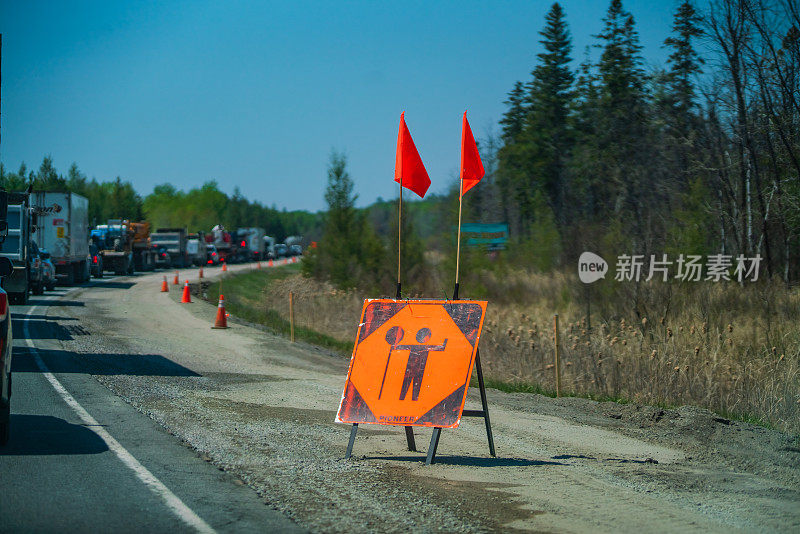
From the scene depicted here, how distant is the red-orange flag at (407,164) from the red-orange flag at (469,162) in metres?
0.43

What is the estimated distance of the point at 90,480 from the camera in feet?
22.1

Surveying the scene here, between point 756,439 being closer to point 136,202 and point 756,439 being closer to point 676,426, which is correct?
point 676,426

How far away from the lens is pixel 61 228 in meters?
34.1

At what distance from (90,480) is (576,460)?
4585 mm

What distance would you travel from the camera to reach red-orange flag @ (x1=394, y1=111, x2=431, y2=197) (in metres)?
8.12

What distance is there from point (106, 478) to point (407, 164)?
13.2 ft

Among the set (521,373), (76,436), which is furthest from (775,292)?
(76,436)

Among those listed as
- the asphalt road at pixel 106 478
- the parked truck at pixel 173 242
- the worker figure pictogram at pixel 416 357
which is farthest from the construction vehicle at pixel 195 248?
the worker figure pictogram at pixel 416 357

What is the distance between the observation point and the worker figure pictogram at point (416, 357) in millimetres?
7676

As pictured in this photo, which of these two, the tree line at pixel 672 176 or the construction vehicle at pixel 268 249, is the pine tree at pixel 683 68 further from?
the construction vehicle at pixel 268 249

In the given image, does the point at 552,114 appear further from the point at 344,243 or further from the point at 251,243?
the point at 251,243

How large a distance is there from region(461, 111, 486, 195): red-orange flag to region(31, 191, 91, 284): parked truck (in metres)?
27.4

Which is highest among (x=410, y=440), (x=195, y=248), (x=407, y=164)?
(x=407, y=164)

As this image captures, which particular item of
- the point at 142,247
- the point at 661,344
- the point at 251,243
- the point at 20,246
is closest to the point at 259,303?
the point at 20,246
